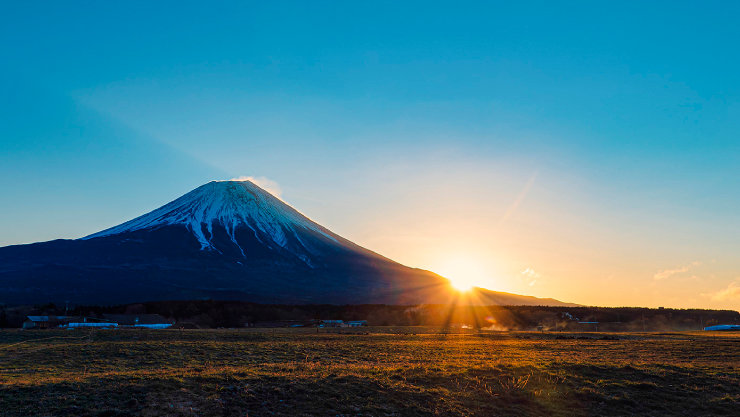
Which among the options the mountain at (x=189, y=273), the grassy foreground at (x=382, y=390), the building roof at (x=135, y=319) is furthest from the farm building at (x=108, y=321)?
the grassy foreground at (x=382, y=390)

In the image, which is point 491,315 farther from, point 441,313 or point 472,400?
point 472,400

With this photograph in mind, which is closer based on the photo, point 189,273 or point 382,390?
point 382,390

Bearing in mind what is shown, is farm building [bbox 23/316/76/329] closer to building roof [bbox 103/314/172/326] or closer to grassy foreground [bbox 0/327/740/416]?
building roof [bbox 103/314/172/326]

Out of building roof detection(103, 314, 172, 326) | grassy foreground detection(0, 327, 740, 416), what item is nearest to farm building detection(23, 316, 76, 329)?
building roof detection(103, 314, 172, 326)

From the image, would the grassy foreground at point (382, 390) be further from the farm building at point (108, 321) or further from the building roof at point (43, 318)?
the building roof at point (43, 318)

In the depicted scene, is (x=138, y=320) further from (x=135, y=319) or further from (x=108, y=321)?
(x=108, y=321)

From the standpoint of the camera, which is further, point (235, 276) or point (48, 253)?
point (48, 253)

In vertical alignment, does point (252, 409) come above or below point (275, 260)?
below

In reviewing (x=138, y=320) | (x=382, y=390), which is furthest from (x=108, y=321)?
(x=382, y=390)

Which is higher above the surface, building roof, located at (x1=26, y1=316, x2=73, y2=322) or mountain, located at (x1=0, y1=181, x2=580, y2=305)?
mountain, located at (x1=0, y1=181, x2=580, y2=305)

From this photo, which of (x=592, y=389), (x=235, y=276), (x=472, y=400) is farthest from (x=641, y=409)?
(x=235, y=276)

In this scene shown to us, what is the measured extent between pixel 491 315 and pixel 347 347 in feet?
299

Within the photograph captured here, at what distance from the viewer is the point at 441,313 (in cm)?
12812

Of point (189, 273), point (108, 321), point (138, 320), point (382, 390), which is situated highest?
point (189, 273)
